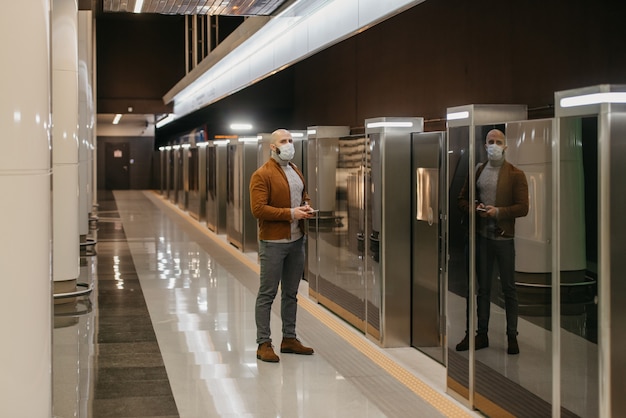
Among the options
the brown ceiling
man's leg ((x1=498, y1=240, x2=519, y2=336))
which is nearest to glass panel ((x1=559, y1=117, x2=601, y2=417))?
man's leg ((x1=498, y1=240, x2=519, y2=336))

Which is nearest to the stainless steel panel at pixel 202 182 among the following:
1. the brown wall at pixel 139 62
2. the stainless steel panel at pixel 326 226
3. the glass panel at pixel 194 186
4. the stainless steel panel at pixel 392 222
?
the glass panel at pixel 194 186

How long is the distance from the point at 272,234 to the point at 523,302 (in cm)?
220

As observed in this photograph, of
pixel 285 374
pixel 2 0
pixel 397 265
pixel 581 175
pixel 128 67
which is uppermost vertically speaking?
pixel 128 67

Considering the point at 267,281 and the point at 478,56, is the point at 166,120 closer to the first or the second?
the point at 478,56

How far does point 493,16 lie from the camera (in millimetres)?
7746

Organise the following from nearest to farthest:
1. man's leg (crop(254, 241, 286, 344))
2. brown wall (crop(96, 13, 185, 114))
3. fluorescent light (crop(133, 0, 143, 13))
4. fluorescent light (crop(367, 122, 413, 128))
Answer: man's leg (crop(254, 241, 286, 344))
fluorescent light (crop(367, 122, 413, 128))
fluorescent light (crop(133, 0, 143, 13))
brown wall (crop(96, 13, 185, 114))

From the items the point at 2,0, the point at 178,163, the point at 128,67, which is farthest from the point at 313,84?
the point at 128,67

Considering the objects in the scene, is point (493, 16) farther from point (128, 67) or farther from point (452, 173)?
point (128, 67)

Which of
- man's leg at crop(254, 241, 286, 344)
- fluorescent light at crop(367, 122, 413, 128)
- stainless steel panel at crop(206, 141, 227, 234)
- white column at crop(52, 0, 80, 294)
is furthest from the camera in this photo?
stainless steel panel at crop(206, 141, 227, 234)

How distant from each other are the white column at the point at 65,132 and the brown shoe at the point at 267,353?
337 centimetres

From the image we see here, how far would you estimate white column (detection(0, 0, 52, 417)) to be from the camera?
10.2ft

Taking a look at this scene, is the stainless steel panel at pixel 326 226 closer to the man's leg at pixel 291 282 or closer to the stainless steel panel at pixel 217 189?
the man's leg at pixel 291 282

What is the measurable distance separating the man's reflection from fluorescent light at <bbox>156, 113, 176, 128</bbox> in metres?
26.2

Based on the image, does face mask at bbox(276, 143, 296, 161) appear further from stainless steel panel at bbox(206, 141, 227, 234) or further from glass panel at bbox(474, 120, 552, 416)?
stainless steel panel at bbox(206, 141, 227, 234)
